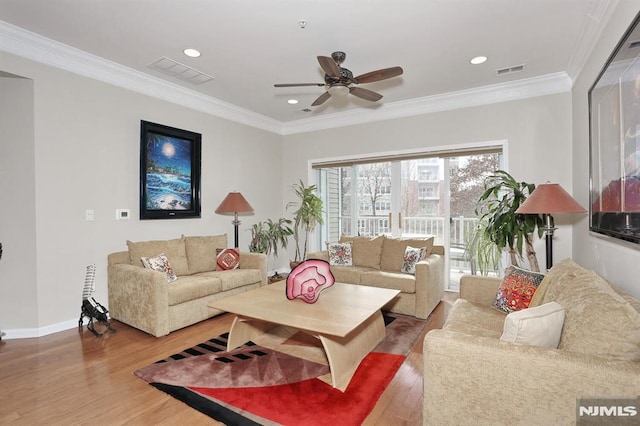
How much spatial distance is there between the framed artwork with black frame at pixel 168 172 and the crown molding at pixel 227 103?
1.62ft

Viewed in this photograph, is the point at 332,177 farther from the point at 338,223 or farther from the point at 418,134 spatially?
the point at 418,134

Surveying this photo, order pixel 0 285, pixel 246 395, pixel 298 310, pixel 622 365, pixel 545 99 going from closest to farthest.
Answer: pixel 622 365
pixel 246 395
pixel 298 310
pixel 0 285
pixel 545 99

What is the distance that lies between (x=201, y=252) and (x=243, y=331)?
1.68 metres

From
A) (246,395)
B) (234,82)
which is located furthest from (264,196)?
(246,395)

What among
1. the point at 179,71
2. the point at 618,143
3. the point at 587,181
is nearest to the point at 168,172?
the point at 179,71

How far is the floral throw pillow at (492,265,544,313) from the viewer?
2453mm

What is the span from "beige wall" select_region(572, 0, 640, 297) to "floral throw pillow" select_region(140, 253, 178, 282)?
4.07 metres

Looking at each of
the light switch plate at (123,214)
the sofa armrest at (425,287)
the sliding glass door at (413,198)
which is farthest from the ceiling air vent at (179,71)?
the sofa armrest at (425,287)

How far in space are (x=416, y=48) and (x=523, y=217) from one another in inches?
82.9

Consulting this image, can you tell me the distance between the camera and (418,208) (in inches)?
205

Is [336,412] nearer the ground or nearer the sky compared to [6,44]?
nearer the ground

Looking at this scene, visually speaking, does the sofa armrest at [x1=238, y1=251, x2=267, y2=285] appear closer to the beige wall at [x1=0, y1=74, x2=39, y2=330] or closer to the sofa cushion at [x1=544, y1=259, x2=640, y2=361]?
the beige wall at [x1=0, y1=74, x2=39, y2=330]

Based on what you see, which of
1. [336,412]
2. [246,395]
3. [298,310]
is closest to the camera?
[336,412]

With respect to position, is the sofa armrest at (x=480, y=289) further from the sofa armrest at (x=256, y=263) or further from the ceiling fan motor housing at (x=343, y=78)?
the sofa armrest at (x=256, y=263)
